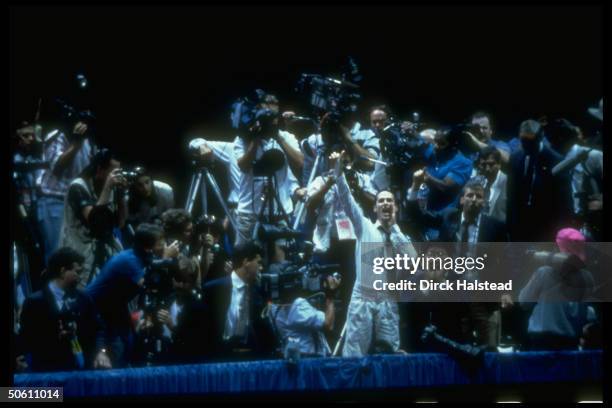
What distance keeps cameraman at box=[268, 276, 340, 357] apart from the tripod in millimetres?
754

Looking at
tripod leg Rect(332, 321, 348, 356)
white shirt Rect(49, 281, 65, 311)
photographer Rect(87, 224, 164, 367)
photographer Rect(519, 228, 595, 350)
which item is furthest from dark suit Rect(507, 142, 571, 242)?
white shirt Rect(49, 281, 65, 311)

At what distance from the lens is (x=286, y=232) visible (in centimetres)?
917

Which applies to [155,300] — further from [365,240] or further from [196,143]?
[365,240]

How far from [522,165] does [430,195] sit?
2.54ft

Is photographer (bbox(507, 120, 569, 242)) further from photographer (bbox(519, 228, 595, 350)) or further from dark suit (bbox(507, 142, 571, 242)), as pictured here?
photographer (bbox(519, 228, 595, 350))

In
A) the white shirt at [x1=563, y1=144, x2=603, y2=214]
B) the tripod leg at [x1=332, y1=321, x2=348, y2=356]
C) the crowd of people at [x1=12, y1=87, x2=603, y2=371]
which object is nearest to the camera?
the crowd of people at [x1=12, y1=87, x2=603, y2=371]

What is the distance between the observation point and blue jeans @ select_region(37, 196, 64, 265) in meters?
9.34

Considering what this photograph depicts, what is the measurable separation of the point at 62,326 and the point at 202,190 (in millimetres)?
1494

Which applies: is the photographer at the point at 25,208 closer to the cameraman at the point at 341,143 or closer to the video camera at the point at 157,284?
the video camera at the point at 157,284

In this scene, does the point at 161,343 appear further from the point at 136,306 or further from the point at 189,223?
the point at 189,223

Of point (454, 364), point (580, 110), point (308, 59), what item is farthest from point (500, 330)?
point (308, 59)

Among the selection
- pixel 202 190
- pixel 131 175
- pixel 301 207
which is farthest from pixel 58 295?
pixel 301 207

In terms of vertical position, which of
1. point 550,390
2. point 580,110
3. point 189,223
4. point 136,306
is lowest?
point 550,390

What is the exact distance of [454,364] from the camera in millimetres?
9070
